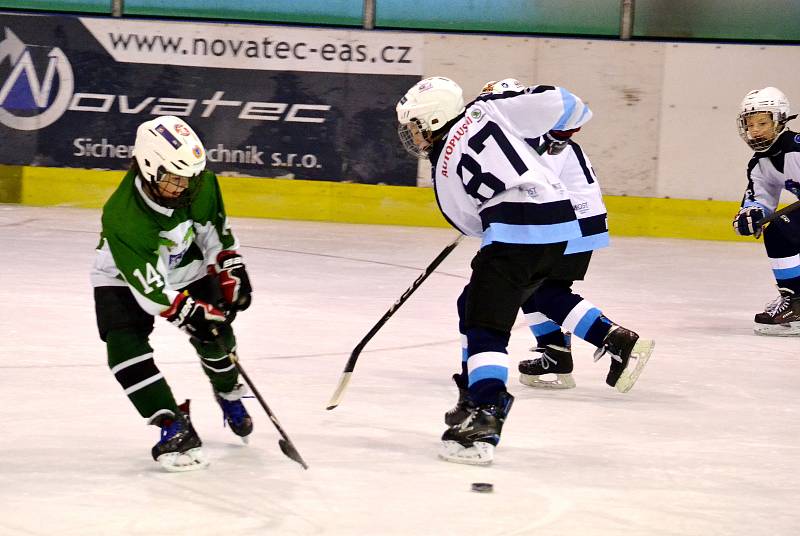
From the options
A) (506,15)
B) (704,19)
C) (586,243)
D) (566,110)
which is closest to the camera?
(566,110)

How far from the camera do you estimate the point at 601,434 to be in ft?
12.6

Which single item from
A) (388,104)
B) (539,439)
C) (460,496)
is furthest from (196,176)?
(388,104)

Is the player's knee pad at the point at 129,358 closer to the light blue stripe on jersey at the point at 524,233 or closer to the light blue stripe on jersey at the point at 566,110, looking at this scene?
the light blue stripe on jersey at the point at 524,233

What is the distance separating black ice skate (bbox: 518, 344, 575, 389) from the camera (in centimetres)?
446

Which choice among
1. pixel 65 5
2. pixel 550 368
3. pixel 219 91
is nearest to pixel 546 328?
pixel 550 368

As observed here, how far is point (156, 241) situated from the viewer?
3219 millimetres

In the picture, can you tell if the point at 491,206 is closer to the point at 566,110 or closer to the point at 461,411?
the point at 566,110

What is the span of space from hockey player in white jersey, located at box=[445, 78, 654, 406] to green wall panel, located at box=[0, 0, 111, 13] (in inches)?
209

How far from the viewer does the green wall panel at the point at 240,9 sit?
912 cm

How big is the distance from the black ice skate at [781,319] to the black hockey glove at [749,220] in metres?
0.33

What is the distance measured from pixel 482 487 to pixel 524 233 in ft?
2.35

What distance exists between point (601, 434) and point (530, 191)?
2.58 feet

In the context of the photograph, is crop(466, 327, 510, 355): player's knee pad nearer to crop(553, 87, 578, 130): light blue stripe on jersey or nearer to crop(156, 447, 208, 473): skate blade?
crop(553, 87, 578, 130): light blue stripe on jersey

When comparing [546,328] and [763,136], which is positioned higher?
[763,136]
